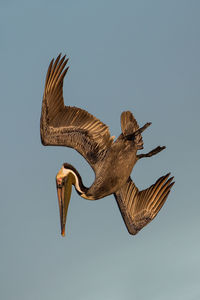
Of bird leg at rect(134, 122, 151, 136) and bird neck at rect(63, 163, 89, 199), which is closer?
bird neck at rect(63, 163, 89, 199)

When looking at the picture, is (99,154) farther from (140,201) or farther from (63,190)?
(140,201)

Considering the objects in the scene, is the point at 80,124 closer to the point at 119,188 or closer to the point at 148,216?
the point at 119,188

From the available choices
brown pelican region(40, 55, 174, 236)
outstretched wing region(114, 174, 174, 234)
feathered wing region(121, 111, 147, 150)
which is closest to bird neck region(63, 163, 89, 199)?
brown pelican region(40, 55, 174, 236)

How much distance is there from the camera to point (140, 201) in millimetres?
9039

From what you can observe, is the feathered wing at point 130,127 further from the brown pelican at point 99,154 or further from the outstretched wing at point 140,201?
the outstretched wing at point 140,201

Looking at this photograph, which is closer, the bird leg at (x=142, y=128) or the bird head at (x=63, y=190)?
the bird head at (x=63, y=190)

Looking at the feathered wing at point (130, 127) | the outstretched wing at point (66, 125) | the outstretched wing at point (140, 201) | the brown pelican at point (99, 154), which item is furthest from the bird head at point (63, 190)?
the feathered wing at point (130, 127)

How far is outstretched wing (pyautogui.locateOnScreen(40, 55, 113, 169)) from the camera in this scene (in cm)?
863

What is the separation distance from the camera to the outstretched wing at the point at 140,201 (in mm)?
8844

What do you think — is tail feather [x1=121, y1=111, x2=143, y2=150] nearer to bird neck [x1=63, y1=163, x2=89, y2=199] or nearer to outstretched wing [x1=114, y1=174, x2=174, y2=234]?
outstretched wing [x1=114, y1=174, x2=174, y2=234]

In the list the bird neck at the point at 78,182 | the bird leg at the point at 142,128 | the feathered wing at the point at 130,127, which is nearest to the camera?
the bird neck at the point at 78,182

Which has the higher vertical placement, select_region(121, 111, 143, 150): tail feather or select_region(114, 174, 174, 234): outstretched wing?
select_region(121, 111, 143, 150): tail feather

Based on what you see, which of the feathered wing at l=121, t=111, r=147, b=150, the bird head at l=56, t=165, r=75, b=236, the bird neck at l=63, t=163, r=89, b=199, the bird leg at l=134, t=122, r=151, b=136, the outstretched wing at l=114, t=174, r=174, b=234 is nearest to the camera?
the bird head at l=56, t=165, r=75, b=236

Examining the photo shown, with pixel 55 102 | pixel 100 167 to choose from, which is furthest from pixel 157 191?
pixel 55 102
